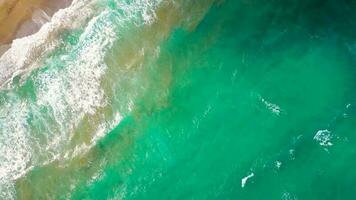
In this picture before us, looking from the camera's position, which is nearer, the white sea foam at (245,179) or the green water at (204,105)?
the white sea foam at (245,179)

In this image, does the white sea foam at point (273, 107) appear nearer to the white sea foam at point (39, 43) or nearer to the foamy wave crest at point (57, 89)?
the foamy wave crest at point (57, 89)

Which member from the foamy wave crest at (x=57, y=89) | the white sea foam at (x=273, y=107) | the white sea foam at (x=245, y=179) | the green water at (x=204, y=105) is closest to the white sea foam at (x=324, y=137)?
the green water at (x=204, y=105)

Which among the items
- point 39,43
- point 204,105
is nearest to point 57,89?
point 39,43

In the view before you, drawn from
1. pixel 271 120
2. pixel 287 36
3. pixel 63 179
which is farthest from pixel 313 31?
pixel 63 179

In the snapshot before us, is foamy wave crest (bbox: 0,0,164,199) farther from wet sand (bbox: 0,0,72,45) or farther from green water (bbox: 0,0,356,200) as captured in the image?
wet sand (bbox: 0,0,72,45)

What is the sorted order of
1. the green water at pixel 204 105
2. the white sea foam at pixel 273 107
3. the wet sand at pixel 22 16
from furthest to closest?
the wet sand at pixel 22 16
the white sea foam at pixel 273 107
the green water at pixel 204 105

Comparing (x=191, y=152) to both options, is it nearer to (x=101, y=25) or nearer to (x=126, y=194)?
(x=126, y=194)
